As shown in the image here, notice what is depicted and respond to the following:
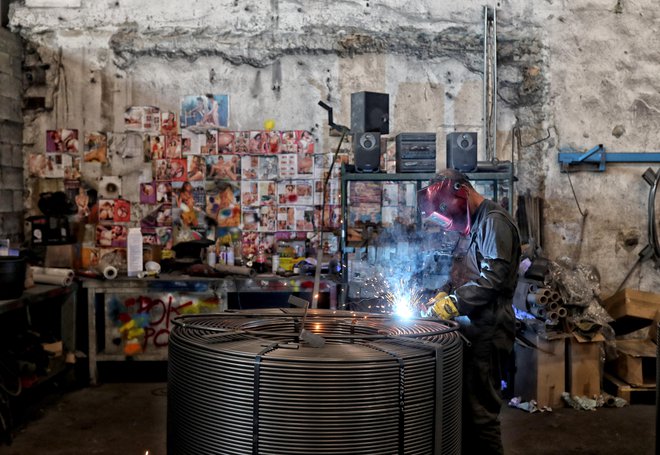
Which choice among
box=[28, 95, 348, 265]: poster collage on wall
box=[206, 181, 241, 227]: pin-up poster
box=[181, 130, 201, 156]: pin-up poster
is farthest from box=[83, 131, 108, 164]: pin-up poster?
box=[206, 181, 241, 227]: pin-up poster

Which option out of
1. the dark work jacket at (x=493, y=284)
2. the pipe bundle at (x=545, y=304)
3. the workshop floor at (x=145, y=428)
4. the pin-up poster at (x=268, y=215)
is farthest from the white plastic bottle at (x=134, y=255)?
the pipe bundle at (x=545, y=304)

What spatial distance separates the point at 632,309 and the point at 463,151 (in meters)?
1.80

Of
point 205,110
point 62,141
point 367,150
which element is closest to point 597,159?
point 367,150

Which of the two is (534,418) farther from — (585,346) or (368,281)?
(368,281)

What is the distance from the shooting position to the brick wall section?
203 inches

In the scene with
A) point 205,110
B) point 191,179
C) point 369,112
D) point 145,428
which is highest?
point 205,110

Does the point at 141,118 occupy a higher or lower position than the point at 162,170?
higher

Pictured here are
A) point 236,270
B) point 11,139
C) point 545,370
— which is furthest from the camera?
point 11,139

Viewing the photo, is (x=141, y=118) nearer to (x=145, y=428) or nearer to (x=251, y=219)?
(x=251, y=219)

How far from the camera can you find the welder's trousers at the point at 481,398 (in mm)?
3166

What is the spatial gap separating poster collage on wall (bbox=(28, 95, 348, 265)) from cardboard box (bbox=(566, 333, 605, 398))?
2.05 m

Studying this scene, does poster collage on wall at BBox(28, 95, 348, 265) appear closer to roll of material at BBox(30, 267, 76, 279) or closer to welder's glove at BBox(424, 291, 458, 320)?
roll of material at BBox(30, 267, 76, 279)

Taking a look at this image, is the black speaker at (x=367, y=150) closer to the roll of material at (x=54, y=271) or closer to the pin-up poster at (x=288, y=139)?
the pin-up poster at (x=288, y=139)

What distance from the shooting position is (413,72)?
17.9ft
